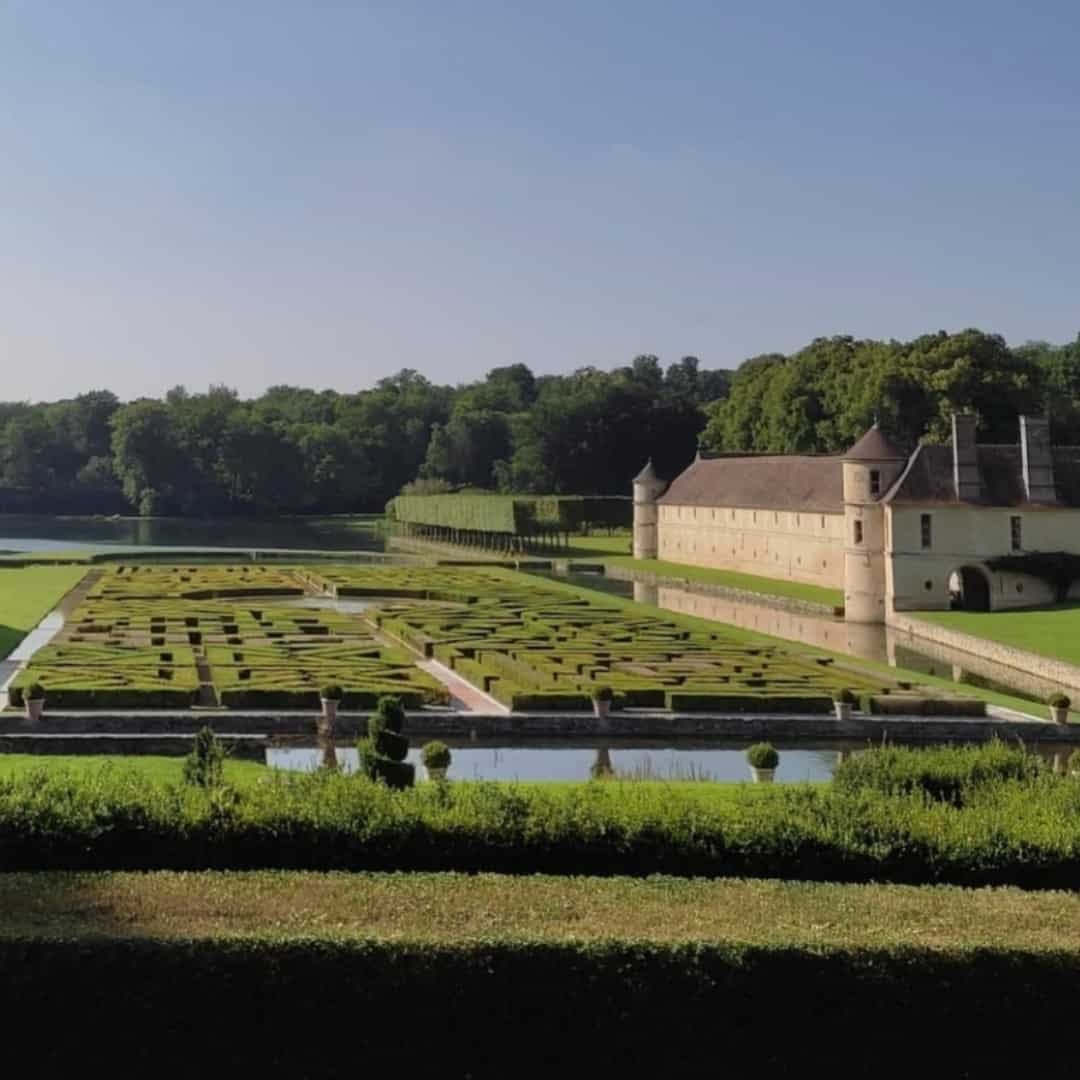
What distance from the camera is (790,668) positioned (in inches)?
1203

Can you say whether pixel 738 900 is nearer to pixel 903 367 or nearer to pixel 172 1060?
pixel 172 1060

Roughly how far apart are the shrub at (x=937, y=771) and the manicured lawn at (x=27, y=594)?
22.4 m

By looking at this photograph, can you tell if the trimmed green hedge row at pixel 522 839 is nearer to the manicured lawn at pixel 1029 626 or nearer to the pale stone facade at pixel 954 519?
the manicured lawn at pixel 1029 626

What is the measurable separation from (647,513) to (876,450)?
29.3m

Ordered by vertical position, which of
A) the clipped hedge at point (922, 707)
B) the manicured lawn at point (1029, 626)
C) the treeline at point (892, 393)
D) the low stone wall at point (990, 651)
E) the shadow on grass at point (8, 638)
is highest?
the treeline at point (892, 393)

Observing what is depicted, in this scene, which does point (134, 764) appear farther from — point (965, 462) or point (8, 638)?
point (965, 462)

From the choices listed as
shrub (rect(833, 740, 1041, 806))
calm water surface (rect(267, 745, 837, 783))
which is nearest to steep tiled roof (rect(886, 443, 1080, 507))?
calm water surface (rect(267, 745, 837, 783))

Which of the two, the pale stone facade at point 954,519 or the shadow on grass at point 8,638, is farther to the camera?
the pale stone facade at point 954,519

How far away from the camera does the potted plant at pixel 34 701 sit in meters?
23.6

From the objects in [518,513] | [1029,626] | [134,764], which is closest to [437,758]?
[134,764]

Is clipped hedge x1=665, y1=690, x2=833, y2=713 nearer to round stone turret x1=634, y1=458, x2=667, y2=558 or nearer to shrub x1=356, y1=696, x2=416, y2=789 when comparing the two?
shrub x1=356, y1=696, x2=416, y2=789

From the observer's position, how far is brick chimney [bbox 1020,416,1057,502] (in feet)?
156

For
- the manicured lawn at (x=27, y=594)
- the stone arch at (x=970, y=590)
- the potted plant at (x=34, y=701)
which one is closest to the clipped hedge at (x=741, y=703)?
the potted plant at (x=34, y=701)

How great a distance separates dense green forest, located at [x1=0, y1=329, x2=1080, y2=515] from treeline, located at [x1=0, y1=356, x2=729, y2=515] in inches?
5.0
